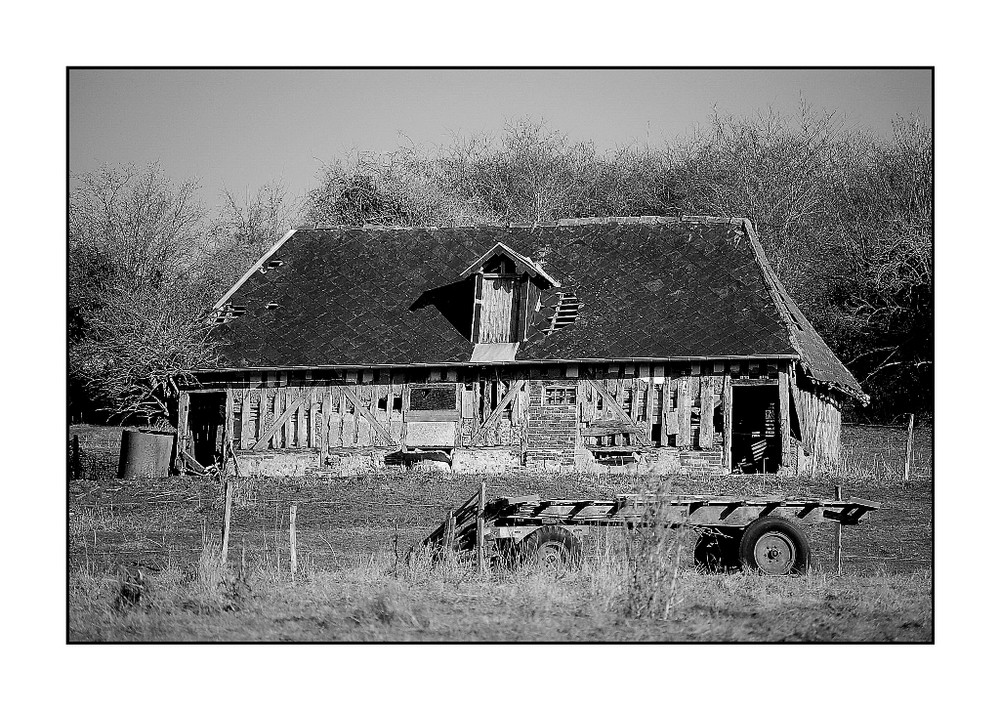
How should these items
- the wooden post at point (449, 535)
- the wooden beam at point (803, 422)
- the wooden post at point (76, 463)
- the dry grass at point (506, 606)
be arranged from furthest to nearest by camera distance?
1. the wooden beam at point (803, 422)
2. the wooden post at point (76, 463)
3. the wooden post at point (449, 535)
4. the dry grass at point (506, 606)

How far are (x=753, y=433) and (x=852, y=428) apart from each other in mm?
1858

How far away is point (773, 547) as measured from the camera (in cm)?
1401

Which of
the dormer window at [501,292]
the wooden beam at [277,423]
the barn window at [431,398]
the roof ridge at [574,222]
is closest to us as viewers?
the wooden beam at [277,423]

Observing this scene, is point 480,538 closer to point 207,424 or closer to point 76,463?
point 76,463

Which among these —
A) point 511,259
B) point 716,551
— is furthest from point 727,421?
point 716,551

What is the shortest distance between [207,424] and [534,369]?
544cm

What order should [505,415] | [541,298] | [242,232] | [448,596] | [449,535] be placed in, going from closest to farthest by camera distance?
[448,596] < [449,535] < [505,415] < [541,298] < [242,232]

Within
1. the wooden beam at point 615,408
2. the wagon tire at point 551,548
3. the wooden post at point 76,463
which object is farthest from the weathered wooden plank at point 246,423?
the wagon tire at point 551,548

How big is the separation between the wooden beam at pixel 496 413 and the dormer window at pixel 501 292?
0.79 metres

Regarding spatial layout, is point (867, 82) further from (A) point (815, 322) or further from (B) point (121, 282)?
(B) point (121, 282)

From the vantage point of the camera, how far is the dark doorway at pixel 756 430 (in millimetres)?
20969

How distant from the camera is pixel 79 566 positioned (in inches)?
566

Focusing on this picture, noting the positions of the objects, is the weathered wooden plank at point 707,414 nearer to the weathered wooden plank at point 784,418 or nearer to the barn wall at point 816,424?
the weathered wooden plank at point 784,418

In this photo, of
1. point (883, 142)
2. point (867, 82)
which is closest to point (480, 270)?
point (883, 142)
